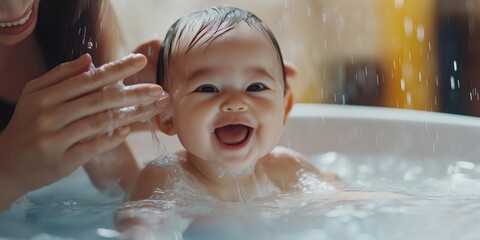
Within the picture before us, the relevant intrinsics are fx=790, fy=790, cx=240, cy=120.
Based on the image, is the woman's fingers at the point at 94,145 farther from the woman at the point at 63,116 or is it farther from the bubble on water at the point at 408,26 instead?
the bubble on water at the point at 408,26

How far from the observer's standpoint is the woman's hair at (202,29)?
1217 millimetres

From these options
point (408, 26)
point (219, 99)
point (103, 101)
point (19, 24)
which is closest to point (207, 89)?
point (219, 99)

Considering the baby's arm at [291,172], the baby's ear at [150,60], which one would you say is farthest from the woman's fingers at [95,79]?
the baby's arm at [291,172]

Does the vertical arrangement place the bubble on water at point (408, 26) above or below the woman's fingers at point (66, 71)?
above

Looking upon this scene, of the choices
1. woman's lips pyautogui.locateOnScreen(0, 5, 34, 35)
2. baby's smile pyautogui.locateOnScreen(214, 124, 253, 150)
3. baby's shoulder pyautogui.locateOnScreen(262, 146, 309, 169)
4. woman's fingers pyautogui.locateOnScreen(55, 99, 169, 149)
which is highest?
woman's lips pyautogui.locateOnScreen(0, 5, 34, 35)

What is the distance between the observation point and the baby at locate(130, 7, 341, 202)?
1195mm

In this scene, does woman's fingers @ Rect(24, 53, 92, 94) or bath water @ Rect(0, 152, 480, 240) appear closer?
bath water @ Rect(0, 152, 480, 240)

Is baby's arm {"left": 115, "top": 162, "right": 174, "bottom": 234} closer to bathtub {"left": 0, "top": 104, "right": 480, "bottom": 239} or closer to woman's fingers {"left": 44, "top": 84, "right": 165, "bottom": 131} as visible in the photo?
bathtub {"left": 0, "top": 104, "right": 480, "bottom": 239}

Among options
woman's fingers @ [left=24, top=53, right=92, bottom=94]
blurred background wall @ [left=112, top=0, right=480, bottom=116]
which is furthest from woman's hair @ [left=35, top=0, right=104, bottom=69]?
blurred background wall @ [left=112, top=0, right=480, bottom=116]

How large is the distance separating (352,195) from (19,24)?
605mm

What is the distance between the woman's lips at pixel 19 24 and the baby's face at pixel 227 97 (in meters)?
0.27

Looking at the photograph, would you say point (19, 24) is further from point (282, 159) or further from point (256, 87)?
point (282, 159)

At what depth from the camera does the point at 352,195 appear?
1.17 meters

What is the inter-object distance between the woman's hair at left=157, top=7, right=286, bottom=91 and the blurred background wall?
4.14 ft
